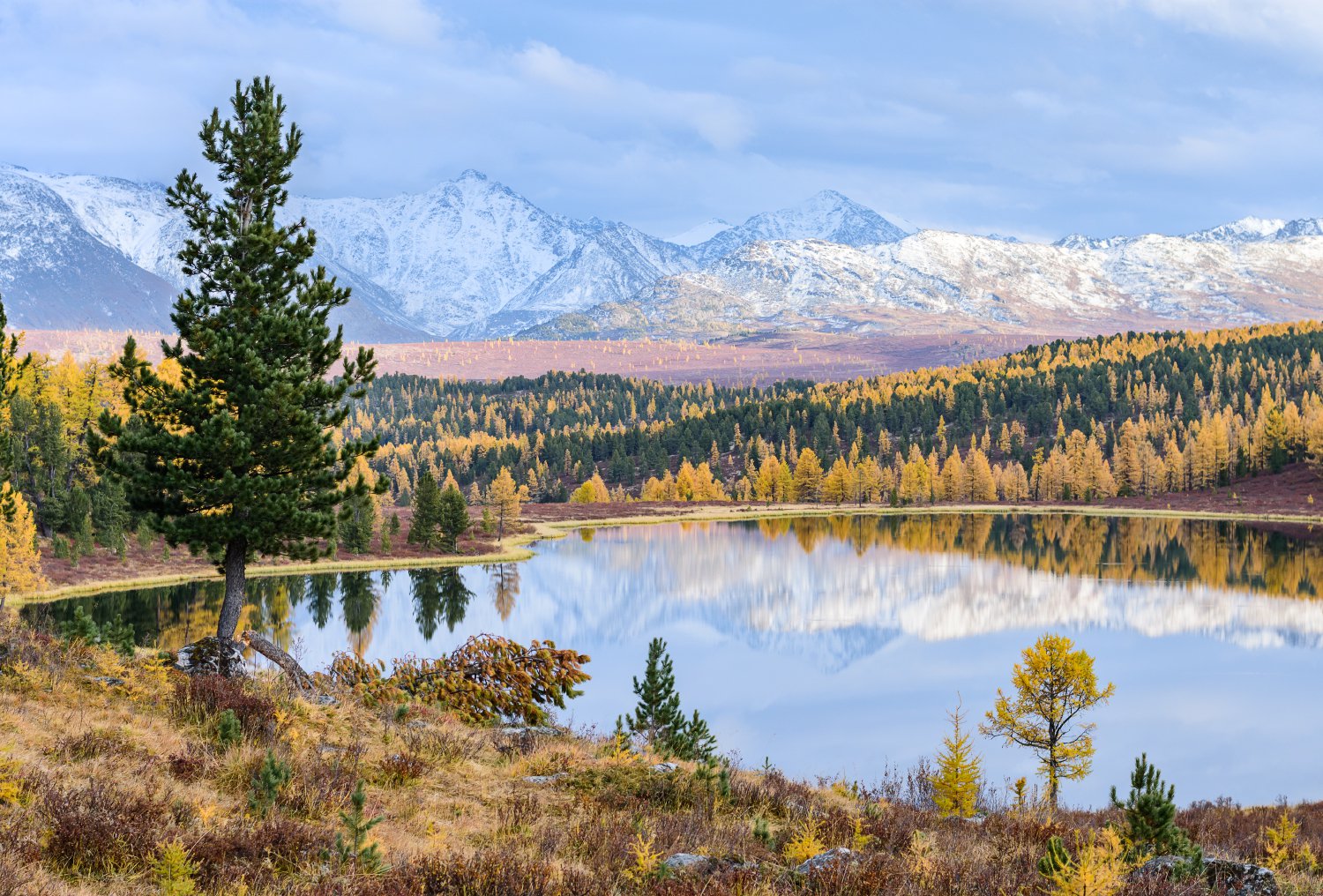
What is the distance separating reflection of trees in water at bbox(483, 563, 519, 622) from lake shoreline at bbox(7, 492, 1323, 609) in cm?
501

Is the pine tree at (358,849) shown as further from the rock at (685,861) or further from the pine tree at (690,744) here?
the pine tree at (690,744)

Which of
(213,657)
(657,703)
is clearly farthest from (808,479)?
(213,657)

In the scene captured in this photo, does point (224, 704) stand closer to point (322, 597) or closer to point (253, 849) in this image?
point (253, 849)

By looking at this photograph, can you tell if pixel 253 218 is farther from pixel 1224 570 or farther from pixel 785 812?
pixel 1224 570

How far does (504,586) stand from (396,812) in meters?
74.5

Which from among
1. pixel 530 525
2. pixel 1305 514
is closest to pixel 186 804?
pixel 530 525

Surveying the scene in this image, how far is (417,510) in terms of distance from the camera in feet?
350

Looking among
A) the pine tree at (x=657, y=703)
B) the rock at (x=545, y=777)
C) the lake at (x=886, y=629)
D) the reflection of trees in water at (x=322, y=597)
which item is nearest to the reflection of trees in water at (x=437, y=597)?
the lake at (x=886, y=629)

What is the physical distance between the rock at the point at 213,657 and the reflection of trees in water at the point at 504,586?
153 feet

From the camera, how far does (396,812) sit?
1202cm

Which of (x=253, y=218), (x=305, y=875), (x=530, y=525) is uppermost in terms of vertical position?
(x=253, y=218)

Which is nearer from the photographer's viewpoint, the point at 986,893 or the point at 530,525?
the point at 986,893

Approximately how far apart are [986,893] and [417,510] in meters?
102

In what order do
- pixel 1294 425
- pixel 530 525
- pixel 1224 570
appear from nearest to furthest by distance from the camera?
pixel 1224 570
pixel 530 525
pixel 1294 425
